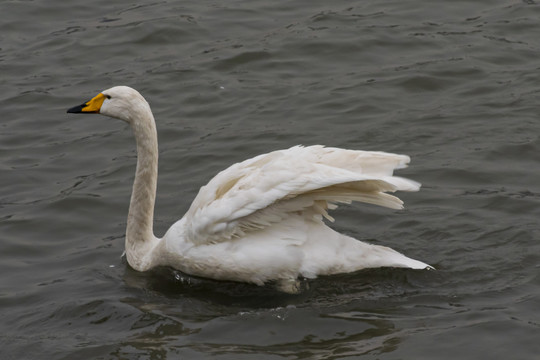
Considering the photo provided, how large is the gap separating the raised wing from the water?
58 cm

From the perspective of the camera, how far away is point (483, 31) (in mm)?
12617

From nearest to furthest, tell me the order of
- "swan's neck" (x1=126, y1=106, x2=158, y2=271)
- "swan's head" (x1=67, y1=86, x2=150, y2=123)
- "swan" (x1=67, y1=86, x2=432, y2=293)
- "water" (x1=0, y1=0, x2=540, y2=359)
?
"water" (x1=0, y1=0, x2=540, y2=359)
"swan" (x1=67, y1=86, x2=432, y2=293)
"swan's head" (x1=67, y1=86, x2=150, y2=123)
"swan's neck" (x1=126, y1=106, x2=158, y2=271)

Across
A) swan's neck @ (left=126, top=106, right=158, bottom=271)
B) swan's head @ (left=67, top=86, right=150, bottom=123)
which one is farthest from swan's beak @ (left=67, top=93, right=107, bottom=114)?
swan's neck @ (left=126, top=106, right=158, bottom=271)

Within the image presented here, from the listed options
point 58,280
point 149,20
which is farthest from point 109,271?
point 149,20

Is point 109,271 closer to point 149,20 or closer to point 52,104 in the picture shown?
point 52,104

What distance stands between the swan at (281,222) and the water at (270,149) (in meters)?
0.24

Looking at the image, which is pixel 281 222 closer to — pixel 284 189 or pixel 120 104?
pixel 284 189

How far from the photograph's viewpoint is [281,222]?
7812 mm

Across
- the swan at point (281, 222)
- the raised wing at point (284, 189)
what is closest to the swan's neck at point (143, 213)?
the swan at point (281, 222)

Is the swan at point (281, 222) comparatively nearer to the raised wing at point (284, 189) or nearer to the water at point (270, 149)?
the raised wing at point (284, 189)

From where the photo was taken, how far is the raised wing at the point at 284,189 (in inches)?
290

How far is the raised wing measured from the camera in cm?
738

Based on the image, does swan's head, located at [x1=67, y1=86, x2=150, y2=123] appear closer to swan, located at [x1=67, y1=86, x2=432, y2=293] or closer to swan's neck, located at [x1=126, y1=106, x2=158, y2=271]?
swan's neck, located at [x1=126, y1=106, x2=158, y2=271]

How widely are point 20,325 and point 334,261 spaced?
233cm
